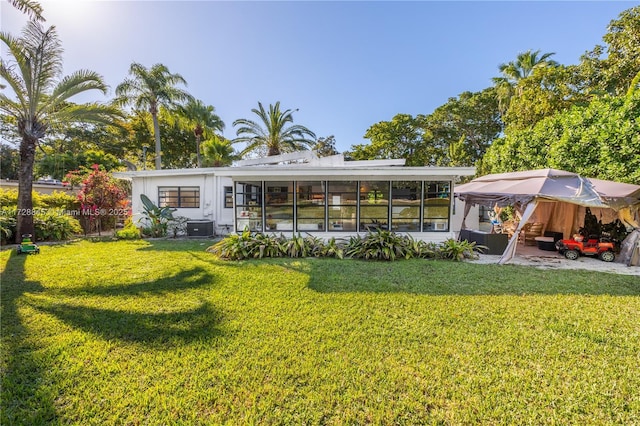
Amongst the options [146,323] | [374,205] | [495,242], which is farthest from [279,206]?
[495,242]

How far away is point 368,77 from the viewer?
55.9 feet

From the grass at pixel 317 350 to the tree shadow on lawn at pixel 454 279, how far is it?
0.21 feet

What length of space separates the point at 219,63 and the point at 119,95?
10808 millimetres

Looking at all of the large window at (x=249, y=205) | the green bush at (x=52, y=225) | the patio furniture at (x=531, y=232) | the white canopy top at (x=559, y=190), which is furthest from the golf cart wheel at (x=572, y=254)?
the green bush at (x=52, y=225)

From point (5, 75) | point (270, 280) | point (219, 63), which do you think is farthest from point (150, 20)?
point (270, 280)

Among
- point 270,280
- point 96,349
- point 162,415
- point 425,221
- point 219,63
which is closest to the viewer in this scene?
point 162,415

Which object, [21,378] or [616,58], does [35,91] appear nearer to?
[21,378]

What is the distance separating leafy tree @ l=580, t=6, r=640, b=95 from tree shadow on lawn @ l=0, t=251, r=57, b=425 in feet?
58.5

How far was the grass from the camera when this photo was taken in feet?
7.91

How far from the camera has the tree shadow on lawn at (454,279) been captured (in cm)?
532

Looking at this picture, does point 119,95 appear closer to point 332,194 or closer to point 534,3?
point 332,194

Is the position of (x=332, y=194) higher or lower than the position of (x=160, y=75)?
lower

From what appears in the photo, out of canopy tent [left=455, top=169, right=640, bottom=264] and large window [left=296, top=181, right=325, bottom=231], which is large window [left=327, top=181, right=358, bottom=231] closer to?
large window [left=296, top=181, right=325, bottom=231]

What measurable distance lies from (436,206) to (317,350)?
7.33m
